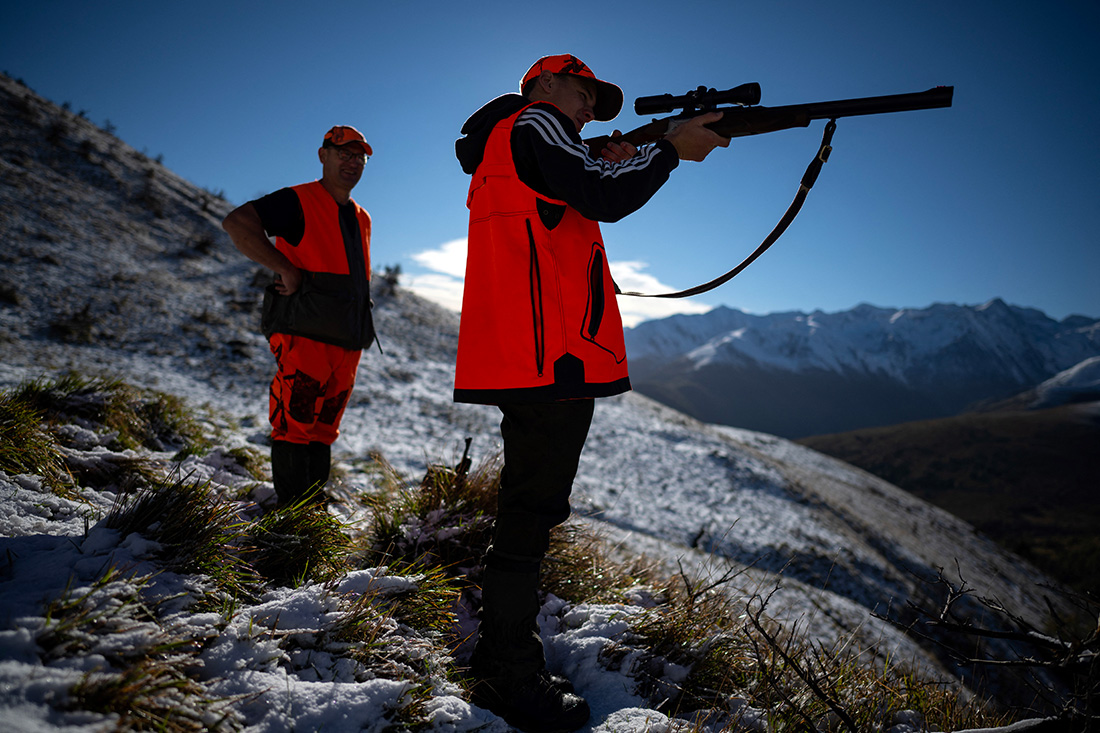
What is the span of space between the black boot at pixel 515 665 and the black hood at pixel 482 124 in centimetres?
165

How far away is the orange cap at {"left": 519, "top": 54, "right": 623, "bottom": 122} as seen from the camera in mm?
1892

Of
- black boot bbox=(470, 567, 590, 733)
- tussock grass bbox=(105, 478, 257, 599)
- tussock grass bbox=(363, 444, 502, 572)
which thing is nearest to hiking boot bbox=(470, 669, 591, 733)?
black boot bbox=(470, 567, 590, 733)

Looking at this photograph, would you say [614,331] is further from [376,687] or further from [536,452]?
[376,687]

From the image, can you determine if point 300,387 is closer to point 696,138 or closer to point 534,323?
point 534,323

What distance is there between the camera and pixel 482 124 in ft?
6.09

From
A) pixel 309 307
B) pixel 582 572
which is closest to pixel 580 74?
pixel 309 307

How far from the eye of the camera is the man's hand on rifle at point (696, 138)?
2.06 m

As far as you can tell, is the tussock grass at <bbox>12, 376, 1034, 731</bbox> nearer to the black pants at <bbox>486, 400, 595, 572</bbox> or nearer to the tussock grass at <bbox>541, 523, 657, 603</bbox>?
the tussock grass at <bbox>541, 523, 657, 603</bbox>

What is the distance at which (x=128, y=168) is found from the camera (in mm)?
14227

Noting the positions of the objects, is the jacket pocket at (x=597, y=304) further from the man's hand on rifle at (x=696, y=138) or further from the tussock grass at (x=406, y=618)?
the tussock grass at (x=406, y=618)

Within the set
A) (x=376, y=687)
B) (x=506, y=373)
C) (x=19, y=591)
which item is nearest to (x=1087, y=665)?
(x=506, y=373)

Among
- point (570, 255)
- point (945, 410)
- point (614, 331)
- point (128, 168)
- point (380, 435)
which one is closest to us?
point (570, 255)

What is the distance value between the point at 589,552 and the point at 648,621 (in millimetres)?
710

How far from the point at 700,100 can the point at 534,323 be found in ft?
4.97
